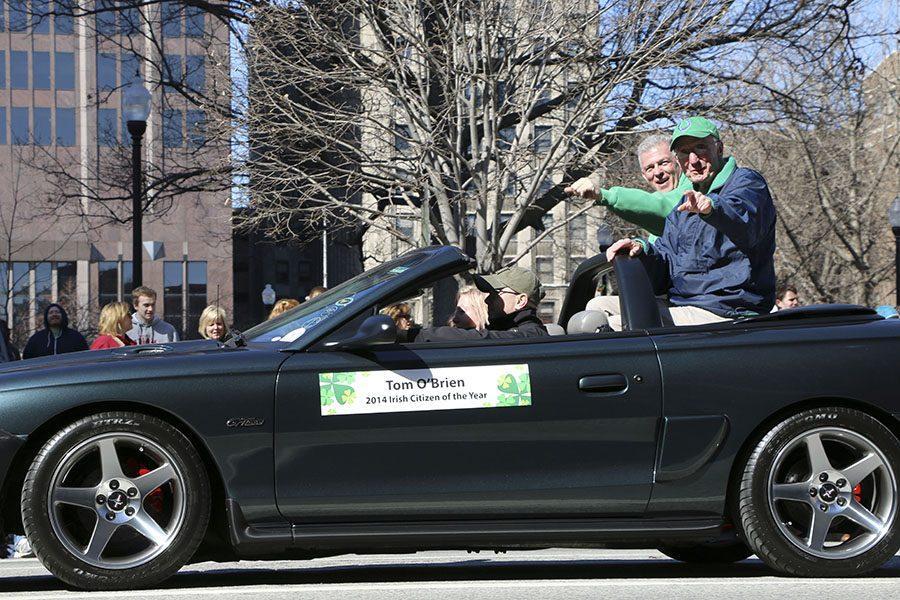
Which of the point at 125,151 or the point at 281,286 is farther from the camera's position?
the point at 281,286

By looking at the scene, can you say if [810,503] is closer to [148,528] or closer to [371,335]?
[371,335]

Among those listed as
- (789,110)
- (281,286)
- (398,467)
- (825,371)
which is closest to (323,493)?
(398,467)

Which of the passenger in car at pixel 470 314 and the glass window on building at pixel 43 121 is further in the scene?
the glass window on building at pixel 43 121

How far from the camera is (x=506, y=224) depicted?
21.8 m

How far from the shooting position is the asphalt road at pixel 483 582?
5223mm

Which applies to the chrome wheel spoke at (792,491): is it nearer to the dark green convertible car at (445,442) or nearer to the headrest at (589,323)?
the dark green convertible car at (445,442)

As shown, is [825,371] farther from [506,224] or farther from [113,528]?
[506,224]

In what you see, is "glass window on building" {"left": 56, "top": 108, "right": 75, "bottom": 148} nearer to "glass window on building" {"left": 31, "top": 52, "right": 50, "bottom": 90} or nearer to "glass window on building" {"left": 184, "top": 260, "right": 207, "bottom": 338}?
"glass window on building" {"left": 31, "top": 52, "right": 50, "bottom": 90}

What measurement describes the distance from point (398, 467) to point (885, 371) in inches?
78.4

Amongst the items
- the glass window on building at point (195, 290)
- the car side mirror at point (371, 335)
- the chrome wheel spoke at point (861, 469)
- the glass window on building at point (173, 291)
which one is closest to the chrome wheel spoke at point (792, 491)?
the chrome wheel spoke at point (861, 469)

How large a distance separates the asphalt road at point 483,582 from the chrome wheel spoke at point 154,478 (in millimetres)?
381

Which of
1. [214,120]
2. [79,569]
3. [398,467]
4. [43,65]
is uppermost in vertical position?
[43,65]

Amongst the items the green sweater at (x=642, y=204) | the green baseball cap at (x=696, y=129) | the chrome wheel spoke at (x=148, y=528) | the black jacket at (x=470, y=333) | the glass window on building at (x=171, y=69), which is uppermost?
the glass window on building at (x=171, y=69)

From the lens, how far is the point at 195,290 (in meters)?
76.8
